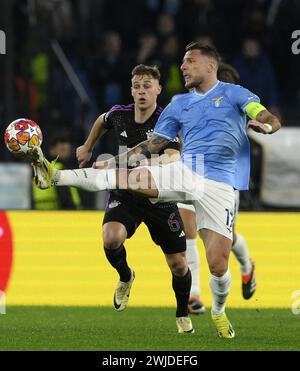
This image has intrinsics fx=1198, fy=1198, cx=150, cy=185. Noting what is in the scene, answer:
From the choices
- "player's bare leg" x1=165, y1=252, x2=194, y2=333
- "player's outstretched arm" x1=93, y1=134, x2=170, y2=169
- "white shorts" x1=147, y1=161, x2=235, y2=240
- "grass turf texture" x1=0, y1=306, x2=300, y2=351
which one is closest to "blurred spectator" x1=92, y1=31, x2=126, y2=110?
"grass turf texture" x1=0, y1=306, x2=300, y2=351

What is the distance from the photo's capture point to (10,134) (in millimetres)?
8961

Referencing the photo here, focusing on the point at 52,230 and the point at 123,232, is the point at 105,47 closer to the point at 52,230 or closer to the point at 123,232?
the point at 52,230

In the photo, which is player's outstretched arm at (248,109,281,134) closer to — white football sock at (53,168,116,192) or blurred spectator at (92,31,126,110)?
white football sock at (53,168,116,192)

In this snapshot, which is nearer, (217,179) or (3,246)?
(217,179)

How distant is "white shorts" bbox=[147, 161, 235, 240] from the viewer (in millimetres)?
8891

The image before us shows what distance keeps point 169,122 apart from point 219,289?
1.36 meters

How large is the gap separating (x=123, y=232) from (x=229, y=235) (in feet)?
4.01

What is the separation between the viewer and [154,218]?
9750 millimetres

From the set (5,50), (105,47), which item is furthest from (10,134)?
(105,47)

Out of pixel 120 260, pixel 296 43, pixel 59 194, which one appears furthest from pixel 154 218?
pixel 296 43

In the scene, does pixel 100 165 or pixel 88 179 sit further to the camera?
pixel 100 165

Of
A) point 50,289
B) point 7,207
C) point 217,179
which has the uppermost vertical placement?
point 217,179

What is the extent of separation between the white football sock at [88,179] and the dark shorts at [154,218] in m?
1.01

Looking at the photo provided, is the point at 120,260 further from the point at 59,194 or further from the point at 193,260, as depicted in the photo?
the point at 59,194
